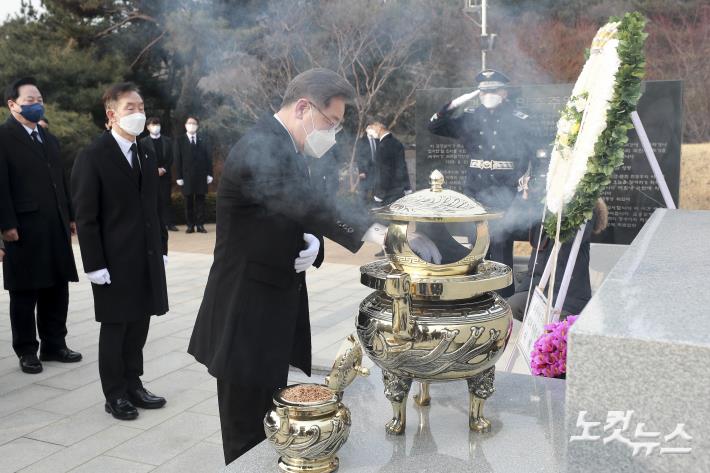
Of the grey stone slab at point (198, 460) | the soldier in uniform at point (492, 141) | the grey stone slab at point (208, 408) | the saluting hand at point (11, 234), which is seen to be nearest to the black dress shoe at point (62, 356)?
the saluting hand at point (11, 234)

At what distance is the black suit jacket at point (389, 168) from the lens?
10.4 m

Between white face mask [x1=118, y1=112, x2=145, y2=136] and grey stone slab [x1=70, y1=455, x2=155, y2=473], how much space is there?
173 cm

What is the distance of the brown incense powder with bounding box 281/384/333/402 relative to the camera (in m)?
2.06

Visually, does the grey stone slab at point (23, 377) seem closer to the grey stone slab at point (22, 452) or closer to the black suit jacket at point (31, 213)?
the black suit jacket at point (31, 213)

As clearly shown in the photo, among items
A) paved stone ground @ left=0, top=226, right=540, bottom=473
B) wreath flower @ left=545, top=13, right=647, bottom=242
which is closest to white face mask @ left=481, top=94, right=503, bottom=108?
paved stone ground @ left=0, top=226, right=540, bottom=473

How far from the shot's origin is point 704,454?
54.9 inches

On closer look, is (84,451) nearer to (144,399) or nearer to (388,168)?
(144,399)

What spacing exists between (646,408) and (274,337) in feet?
4.72

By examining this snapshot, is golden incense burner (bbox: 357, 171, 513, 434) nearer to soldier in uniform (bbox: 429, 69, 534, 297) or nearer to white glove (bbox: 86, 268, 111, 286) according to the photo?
white glove (bbox: 86, 268, 111, 286)

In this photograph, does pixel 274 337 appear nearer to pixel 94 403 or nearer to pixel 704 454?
pixel 704 454

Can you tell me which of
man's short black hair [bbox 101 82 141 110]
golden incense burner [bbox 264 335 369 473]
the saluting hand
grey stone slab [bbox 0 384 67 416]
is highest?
man's short black hair [bbox 101 82 141 110]

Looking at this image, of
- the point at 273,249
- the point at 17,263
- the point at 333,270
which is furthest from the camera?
the point at 333,270

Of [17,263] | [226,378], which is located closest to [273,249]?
[226,378]

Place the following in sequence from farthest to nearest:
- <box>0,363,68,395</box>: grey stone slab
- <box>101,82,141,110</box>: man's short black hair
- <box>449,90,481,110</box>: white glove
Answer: <box>449,90,481,110</box>: white glove, <box>0,363,68,395</box>: grey stone slab, <box>101,82,141,110</box>: man's short black hair
